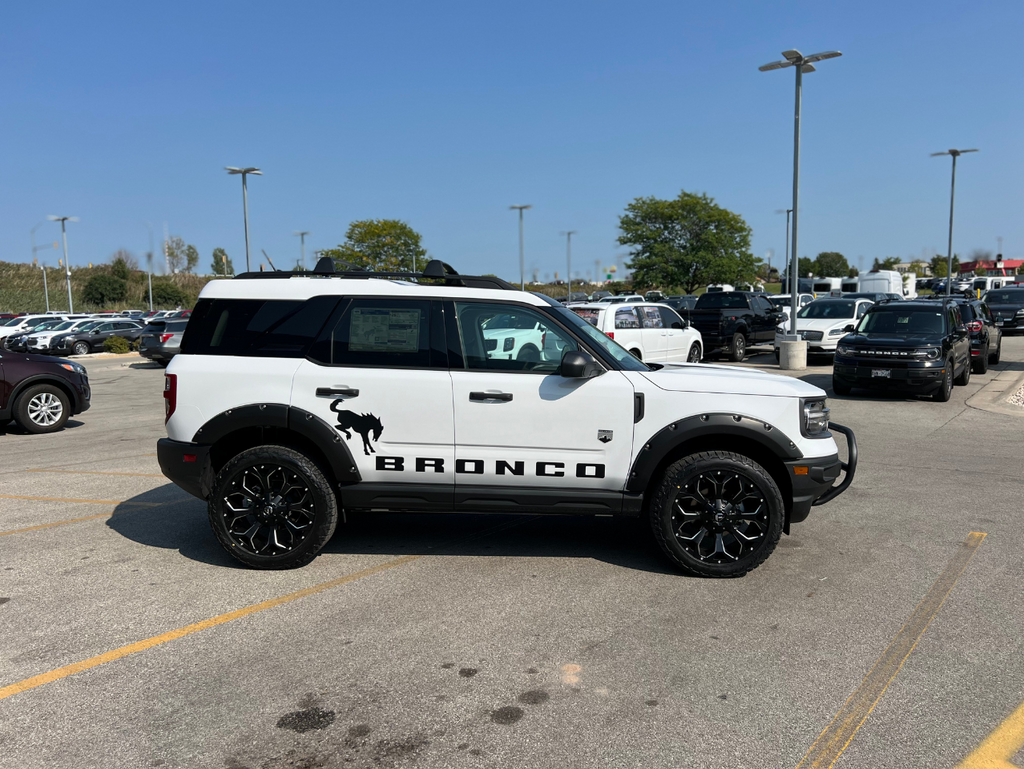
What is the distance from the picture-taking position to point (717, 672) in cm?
396

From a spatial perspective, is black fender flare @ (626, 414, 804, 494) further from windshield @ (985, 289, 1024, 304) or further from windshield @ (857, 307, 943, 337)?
windshield @ (985, 289, 1024, 304)

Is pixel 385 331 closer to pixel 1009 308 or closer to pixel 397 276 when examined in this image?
pixel 397 276

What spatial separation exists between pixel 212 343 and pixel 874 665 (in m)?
4.36

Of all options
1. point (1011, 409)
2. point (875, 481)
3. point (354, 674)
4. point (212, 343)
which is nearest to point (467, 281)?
point (212, 343)

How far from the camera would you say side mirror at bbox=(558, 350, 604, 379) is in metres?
5.03

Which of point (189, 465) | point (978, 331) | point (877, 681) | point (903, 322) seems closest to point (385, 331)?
point (189, 465)

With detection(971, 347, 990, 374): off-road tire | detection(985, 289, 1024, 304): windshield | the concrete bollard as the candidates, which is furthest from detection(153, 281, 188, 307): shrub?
detection(971, 347, 990, 374): off-road tire

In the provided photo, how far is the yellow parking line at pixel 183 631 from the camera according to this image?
153 inches

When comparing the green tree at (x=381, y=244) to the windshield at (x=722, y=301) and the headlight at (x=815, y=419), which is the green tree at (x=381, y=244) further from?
the headlight at (x=815, y=419)

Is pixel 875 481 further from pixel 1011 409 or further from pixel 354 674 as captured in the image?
pixel 1011 409

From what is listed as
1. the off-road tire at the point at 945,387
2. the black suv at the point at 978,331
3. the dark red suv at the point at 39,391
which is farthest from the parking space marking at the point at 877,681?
the black suv at the point at 978,331

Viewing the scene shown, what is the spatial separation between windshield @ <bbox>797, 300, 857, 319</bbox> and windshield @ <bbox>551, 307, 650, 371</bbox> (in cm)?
1853

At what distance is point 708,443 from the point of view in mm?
5336

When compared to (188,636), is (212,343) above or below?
above
